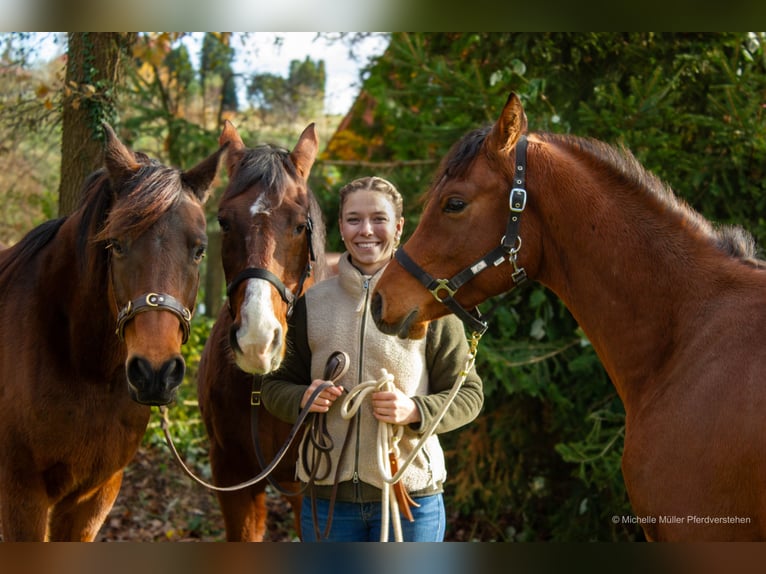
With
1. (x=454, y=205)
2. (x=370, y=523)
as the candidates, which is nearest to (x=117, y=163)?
(x=454, y=205)

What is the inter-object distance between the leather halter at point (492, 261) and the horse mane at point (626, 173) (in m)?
0.10

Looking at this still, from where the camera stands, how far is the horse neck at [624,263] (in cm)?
269

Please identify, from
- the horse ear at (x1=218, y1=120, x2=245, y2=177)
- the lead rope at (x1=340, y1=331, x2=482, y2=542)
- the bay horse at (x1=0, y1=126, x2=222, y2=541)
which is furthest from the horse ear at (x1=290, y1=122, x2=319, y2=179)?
the lead rope at (x1=340, y1=331, x2=482, y2=542)

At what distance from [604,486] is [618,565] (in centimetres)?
243

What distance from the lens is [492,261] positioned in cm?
281

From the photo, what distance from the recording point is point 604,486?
522 centimetres

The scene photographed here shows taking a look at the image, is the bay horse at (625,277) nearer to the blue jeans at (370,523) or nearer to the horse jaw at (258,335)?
the horse jaw at (258,335)

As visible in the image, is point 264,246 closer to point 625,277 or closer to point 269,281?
point 269,281

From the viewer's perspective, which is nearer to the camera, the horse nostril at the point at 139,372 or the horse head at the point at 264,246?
the horse nostril at the point at 139,372

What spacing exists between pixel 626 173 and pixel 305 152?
1.51 metres

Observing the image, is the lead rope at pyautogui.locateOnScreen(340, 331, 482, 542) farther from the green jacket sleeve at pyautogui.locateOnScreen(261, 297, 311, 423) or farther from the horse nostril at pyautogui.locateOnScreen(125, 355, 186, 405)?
the horse nostril at pyautogui.locateOnScreen(125, 355, 186, 405)

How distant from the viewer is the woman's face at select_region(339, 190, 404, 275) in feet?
9.73

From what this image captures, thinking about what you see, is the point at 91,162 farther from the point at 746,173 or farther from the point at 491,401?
the point at 746,173

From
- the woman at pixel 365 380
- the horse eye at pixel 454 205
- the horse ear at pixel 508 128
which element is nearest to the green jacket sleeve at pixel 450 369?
the woman at pixel 365 380
